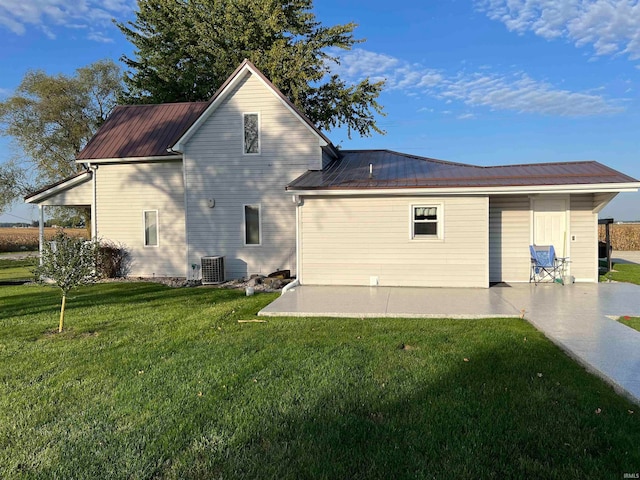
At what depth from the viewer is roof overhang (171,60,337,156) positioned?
41.3 ft

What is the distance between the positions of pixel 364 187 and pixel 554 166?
5.85 meters

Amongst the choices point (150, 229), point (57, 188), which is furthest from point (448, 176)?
point (57, 188)

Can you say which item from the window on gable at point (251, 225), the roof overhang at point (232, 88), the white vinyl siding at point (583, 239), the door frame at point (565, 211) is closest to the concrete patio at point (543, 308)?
the white vinyl siding at point (583, 239)

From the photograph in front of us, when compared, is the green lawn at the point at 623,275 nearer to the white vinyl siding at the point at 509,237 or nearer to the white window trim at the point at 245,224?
the white vinyl siding at the point at 509,237

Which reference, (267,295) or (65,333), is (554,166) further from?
(65,333)

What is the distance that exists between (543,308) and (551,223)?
440cm

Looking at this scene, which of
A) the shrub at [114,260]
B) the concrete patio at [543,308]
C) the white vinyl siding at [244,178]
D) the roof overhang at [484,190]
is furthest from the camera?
the shrub at [114,260]

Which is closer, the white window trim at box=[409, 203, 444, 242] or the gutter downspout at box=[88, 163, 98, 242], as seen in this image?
the white window trim at box=[409, 203, 444, 242]

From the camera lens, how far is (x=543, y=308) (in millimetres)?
7840

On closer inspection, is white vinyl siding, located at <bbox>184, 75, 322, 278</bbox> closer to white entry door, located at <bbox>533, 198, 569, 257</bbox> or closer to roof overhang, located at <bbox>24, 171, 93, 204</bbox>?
roof overhang, located at <bbox>24, 171, 93, 204</bbox>

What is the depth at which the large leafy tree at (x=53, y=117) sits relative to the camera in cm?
2778

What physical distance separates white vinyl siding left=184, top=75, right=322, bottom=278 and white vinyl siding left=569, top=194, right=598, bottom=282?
7493 mm

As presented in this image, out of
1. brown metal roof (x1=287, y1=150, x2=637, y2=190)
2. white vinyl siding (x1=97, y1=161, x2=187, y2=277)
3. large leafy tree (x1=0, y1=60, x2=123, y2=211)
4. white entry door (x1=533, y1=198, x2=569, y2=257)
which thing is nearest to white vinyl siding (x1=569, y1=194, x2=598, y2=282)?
white entry door (x1=533, y1=198, x2=569, y2=257)

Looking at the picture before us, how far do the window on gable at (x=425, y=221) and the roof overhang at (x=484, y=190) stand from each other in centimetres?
50
